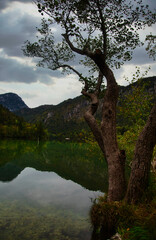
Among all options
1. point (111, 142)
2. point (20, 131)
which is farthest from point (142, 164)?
point (20, 131)

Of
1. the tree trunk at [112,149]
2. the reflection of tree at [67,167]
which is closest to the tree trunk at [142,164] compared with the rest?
the tree trunk at [112,149]

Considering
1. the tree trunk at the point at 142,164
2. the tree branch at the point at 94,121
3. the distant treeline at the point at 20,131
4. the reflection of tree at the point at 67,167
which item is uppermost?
the distant treeline at the point at 20,131

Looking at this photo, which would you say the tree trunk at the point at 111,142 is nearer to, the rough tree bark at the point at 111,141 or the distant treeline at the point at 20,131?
the rough tree bark at the point at 111,141

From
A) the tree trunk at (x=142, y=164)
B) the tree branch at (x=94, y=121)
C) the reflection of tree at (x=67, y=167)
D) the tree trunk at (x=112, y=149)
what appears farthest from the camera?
the reflection of tree at (x=67, y=167)

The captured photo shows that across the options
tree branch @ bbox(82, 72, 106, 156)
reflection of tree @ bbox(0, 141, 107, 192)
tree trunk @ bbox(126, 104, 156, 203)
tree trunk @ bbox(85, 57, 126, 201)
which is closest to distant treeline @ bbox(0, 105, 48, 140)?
reflection of tree @ bbox(0, 141, 107, 192)

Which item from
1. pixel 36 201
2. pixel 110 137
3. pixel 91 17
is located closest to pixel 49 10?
pixel 91 17

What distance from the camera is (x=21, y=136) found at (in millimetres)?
110938

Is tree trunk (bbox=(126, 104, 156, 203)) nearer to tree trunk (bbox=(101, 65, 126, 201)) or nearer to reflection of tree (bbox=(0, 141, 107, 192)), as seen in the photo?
tree trunk (bbox=(101, 65, 126, 201))

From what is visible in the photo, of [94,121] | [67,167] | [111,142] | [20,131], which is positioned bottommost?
[67,167]

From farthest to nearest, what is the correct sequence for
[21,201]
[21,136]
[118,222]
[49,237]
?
[21,136] → [21,201] → [49,237] → [118,222]

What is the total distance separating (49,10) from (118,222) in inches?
363

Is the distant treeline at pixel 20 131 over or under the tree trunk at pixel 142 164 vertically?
over

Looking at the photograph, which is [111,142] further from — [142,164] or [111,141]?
[142,164]

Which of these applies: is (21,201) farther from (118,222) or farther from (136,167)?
(136,167)
